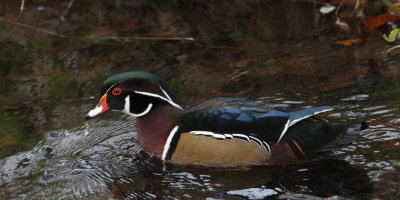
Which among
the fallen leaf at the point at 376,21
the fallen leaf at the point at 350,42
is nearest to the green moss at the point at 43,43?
the fallen leaf at the point at 350,42

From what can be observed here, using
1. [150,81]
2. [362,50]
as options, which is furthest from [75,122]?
[362,50]

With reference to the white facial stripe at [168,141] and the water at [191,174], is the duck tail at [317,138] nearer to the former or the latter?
the water at [191,174]

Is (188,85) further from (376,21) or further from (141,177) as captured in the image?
(376,21)

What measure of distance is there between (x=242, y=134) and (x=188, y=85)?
1994 mm

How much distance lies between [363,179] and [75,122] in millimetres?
3067

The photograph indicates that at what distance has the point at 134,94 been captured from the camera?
5.48 m

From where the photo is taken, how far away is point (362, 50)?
7375 millimetres

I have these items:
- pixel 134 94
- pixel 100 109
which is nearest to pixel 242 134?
pixel 134 94

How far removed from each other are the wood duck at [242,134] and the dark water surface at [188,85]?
0.13 m

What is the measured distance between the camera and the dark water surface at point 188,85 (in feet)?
16.1

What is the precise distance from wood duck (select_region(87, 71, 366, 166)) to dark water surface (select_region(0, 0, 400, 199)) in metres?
0.13

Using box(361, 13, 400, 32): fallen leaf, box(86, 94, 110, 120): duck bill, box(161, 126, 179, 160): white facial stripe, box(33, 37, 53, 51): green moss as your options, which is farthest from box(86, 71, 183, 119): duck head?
box(361, 13, 400, 32): fallen leaf

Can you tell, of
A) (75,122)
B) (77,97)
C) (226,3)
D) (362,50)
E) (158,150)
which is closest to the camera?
(158,150)

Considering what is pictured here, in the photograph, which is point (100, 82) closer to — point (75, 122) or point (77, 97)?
point (77, 97)
